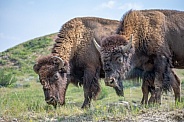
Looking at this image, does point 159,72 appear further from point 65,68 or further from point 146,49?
point 65,68

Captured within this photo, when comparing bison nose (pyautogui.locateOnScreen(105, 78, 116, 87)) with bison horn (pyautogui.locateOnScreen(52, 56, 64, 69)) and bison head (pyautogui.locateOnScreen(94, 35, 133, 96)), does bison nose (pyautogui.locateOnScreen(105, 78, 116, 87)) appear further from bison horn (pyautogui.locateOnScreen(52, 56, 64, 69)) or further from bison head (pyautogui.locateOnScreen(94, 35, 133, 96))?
bison horn (pyautogui.locateOnScreen(52, 56, 64, 69))

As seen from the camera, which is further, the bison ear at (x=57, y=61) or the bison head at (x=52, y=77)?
the bison ear at (x=57, y=61)

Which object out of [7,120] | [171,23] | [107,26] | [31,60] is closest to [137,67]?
[171,23]

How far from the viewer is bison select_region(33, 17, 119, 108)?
10.8m

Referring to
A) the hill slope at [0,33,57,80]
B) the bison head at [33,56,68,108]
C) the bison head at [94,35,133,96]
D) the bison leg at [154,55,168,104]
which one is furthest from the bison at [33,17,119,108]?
the hill slope at [0,33,57,80]

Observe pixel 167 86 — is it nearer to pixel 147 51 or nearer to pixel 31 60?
pixel 147 51

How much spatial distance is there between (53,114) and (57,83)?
216cm

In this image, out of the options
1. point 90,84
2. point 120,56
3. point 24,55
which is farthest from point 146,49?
point 24,55

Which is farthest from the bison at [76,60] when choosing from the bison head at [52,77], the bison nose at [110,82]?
the bison nose at [110,82]

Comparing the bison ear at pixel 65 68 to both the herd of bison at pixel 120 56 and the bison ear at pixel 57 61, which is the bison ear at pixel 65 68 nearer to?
A: the herd of bison at pixel 120 56

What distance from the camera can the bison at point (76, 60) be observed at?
1081cm

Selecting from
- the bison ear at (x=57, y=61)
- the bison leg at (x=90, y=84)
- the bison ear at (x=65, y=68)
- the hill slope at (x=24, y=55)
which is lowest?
the bison leg at (x=90, y=84)

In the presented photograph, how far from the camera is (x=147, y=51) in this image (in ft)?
33.2

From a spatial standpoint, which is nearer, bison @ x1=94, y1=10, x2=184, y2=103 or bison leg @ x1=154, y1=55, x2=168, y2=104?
bison @ x1=94, y1=10, x2=184, y2=103
